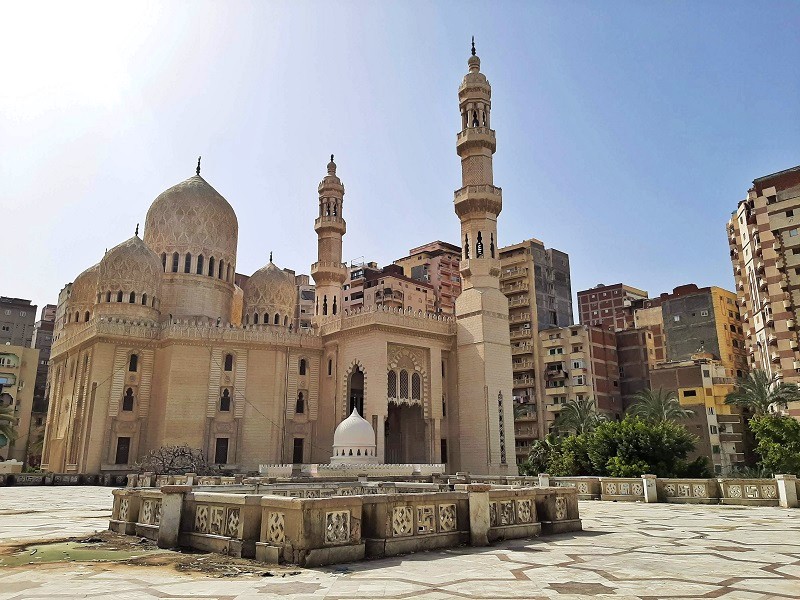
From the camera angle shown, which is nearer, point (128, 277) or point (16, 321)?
point (128, 277)

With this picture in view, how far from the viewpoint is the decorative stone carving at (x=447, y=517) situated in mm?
9555

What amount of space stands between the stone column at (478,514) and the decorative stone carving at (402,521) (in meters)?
1.15

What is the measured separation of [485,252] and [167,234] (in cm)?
2272

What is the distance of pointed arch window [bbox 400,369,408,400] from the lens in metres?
38.9

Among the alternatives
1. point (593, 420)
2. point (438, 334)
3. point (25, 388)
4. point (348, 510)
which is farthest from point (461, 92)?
point (25, 388)

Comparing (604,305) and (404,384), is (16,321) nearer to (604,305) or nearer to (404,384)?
(404,384)

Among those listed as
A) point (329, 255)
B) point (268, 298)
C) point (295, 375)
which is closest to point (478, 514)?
point (295, 375)

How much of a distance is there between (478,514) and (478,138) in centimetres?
3351

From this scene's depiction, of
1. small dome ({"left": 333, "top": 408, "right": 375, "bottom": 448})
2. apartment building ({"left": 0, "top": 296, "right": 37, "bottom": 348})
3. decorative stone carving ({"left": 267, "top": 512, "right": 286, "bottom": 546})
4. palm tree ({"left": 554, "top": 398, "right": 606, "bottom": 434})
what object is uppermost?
apartment building ({"left": 0, "top": 296, "right": 37, "bottom": 348})

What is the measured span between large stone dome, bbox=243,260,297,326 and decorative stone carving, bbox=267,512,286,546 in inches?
1627

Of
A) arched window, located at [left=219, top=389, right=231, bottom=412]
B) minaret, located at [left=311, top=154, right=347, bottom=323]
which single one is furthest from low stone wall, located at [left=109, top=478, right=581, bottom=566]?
minaret, located at [left=311, top=154, right=347, bottom=323]

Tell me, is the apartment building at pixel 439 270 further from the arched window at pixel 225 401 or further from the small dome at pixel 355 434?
the small dome at pixel 355 434

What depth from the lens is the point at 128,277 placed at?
42.2 metres

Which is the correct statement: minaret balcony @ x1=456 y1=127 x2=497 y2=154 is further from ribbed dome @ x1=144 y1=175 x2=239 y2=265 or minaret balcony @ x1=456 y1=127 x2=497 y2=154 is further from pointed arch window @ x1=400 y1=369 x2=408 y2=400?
ribbed dome @ x1=144 y1=175 x2=239 y2=265
